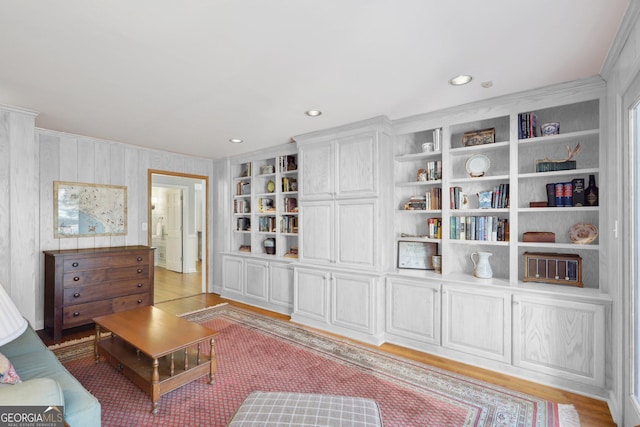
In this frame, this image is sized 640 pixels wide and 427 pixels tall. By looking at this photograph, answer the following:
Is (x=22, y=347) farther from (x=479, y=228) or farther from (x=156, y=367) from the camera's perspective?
(x=479, y=228)

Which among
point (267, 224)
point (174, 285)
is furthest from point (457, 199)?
point (174, 285)

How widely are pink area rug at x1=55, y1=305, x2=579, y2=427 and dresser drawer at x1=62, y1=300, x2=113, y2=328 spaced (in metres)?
0.42

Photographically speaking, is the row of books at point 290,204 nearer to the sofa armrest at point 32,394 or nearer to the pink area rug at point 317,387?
the pink area rug at point 317,387

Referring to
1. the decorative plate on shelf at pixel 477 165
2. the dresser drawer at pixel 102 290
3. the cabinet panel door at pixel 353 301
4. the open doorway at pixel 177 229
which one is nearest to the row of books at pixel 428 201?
the decorative plate on shelf at pixel 477 165

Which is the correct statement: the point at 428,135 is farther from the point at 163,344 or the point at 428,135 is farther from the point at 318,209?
the point at 163,344

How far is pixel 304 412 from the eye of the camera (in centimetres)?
151

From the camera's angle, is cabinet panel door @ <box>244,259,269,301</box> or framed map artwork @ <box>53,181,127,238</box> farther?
cabinet panel door @ <box>244,259,269,301</box>

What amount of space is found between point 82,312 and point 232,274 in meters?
2.01

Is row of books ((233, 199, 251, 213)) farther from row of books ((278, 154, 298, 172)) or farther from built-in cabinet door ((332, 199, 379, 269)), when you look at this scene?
built-in cabinet door ((332, 199, 379, 269))

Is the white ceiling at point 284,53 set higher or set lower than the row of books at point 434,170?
higher

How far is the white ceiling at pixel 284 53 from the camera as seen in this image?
162 centimetres

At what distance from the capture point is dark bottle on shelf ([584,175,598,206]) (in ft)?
8.26

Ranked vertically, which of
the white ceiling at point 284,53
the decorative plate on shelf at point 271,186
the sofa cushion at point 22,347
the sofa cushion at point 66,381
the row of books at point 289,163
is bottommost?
the sofa cushion at point 66,381

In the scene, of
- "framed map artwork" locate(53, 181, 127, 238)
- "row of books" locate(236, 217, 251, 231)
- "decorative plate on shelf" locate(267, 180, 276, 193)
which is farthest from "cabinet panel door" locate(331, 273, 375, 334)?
"framed map artwork" locate(53, 181, 127, 238)
